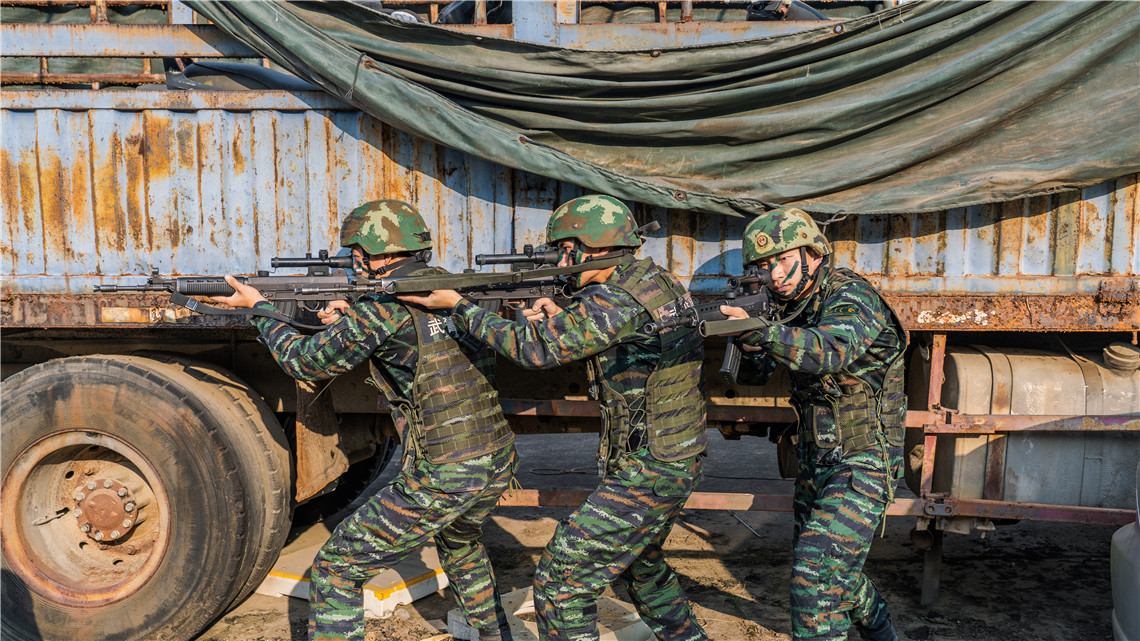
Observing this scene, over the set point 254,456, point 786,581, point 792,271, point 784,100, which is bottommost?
point 786,581

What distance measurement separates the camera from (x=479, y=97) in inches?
168

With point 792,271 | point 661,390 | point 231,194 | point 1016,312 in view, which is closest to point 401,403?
point 661,390

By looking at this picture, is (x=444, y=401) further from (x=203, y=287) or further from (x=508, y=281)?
(x=203, y=287)

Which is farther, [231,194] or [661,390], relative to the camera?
[231,194]

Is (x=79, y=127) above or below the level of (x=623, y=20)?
below

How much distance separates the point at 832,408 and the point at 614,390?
950mm

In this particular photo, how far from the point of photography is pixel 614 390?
3898mm

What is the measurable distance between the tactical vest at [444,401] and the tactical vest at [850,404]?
144 cm

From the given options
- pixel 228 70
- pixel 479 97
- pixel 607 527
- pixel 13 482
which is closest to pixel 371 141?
pixel 479 97

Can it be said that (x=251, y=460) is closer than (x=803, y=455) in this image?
No

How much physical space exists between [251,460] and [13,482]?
4.16 feet

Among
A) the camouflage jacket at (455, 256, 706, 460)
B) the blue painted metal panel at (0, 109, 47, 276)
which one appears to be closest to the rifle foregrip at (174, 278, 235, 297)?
the blue painted metal panel at (0, 109, 47, 276)

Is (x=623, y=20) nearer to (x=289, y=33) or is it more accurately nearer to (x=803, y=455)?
(x=289, y=33)

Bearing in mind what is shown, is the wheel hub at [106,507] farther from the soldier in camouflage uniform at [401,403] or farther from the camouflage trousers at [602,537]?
the camouflage trousers at [602,537]
